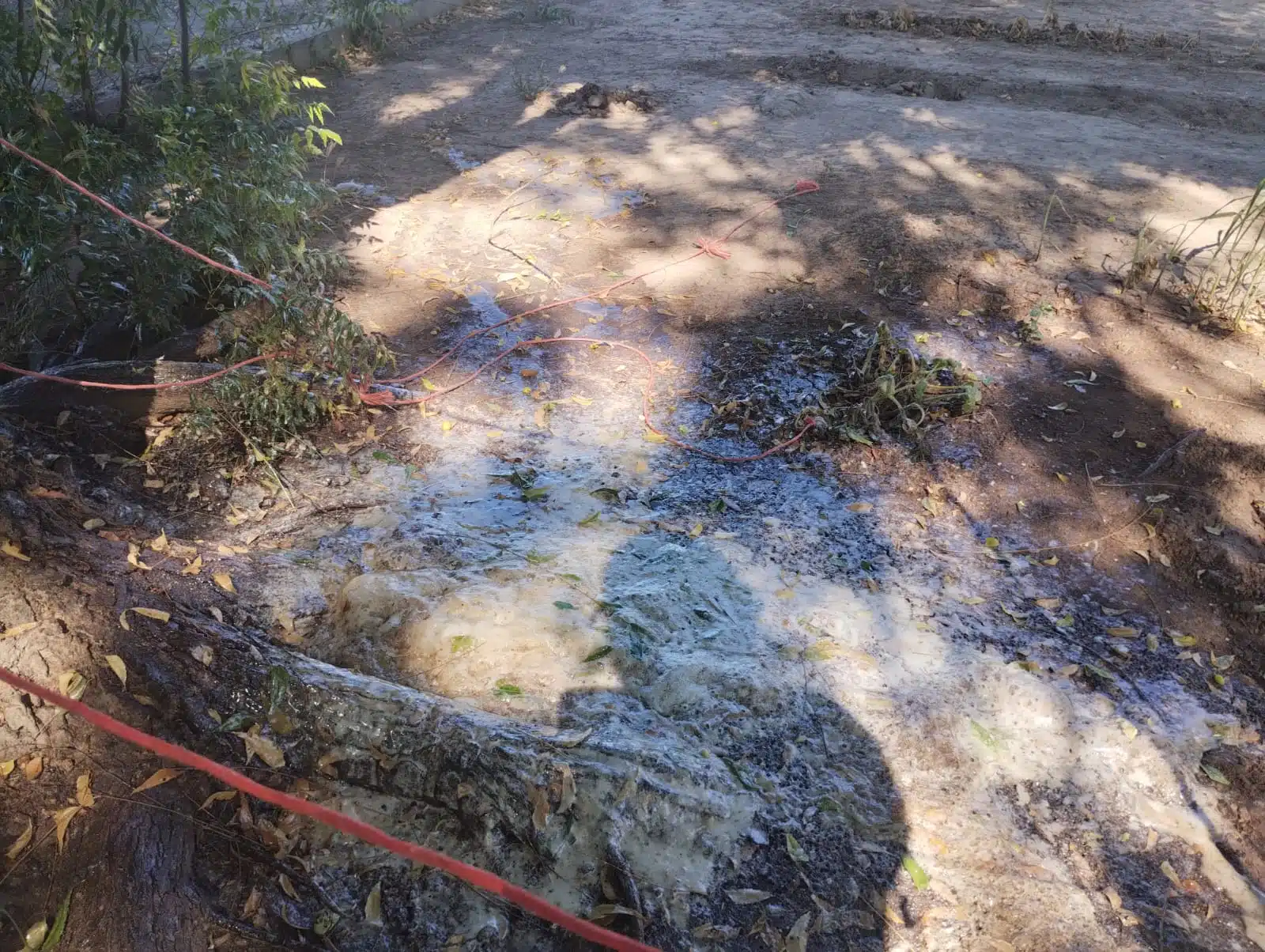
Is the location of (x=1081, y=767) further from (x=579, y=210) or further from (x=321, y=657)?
(x=579, y=210)

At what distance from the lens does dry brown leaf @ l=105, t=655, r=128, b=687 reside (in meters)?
1.91

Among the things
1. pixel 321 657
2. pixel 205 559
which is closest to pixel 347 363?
pixel 205 559

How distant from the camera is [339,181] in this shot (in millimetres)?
5641

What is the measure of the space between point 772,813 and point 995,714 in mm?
809

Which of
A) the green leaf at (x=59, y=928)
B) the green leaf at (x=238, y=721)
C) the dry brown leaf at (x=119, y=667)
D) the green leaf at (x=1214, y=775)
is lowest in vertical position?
the green leaf at (x=1214, y=775)

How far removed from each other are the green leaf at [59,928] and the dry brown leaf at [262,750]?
418mm

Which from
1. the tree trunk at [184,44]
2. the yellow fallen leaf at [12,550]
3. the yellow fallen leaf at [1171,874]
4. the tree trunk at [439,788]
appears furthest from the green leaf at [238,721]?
the tree trunk at [184,44]

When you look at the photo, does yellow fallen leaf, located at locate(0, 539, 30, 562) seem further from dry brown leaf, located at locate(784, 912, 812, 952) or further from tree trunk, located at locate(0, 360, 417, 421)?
dry brown leaf, located at locate(784, 912, 812, 952)

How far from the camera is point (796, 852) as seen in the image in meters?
2.04

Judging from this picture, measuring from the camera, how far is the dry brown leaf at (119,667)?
191 centimetres

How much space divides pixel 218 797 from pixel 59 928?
0.34 m

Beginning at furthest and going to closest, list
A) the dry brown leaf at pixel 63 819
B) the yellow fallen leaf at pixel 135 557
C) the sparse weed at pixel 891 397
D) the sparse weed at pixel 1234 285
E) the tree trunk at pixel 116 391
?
the sparse weed at pixel 1234 285
the sparse weed at pixel 891 397
the tree trunk at pixel 116 391
the yellow fallen leaf at pixel 135 557
the dry brown leaf at pixel 63 819

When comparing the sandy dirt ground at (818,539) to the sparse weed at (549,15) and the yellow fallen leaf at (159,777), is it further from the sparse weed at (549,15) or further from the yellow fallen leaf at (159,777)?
the sparse weed at (549,15)

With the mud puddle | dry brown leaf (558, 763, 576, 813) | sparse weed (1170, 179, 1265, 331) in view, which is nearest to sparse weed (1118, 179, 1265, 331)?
sparse weed (1170, 179, 1265, 331)
